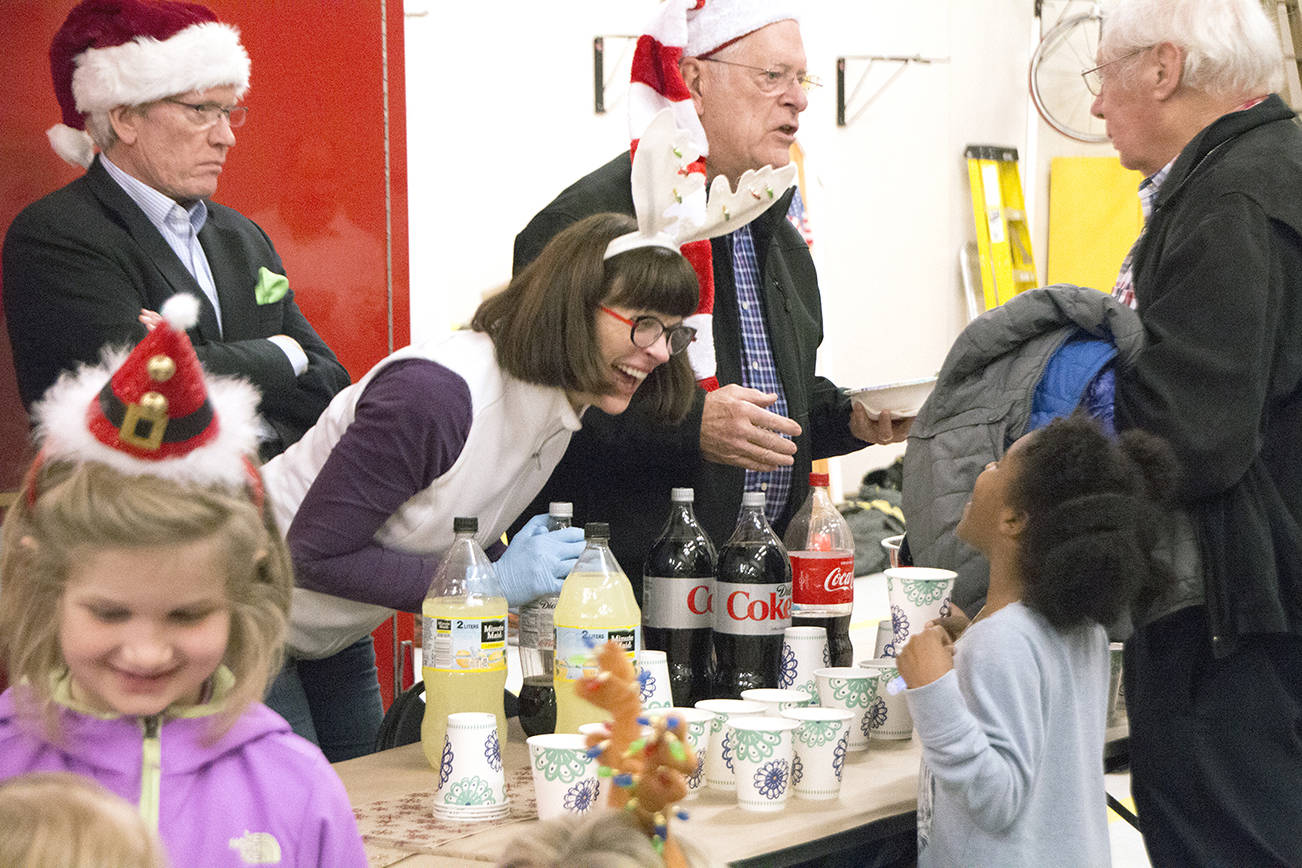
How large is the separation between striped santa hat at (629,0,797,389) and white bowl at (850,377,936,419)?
57 centimetres

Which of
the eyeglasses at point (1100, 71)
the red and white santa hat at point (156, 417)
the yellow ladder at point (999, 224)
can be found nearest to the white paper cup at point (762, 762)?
the red and white santa hat at point (156, 417)

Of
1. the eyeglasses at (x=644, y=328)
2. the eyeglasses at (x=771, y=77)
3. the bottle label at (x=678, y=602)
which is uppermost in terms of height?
the eyeglasses at (x=771, y=77)

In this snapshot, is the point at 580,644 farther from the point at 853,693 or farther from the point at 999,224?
the point at 999,224

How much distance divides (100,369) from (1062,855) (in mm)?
1387

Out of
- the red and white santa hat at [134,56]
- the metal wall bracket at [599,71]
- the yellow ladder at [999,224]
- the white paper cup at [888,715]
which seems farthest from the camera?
the yellow ladder at [999,224]

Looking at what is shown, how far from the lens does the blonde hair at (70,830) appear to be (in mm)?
1003

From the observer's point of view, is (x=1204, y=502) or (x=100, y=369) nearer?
(x=100, y=369)

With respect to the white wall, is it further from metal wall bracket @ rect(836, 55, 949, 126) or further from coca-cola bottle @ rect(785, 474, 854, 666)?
coca-cola bottle @ rect(785, 474, 854, 666)

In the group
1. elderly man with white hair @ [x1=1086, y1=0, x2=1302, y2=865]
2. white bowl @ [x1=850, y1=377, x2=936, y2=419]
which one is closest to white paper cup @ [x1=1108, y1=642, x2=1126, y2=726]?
elderly man with white hair @ [x1=1086, y1=0, x2=1302, y2=865]

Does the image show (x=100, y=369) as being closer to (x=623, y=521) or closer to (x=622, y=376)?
(x=622, y=376)

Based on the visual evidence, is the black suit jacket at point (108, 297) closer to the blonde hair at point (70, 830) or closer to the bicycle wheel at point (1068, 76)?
the blonde hair at point (70, 830)

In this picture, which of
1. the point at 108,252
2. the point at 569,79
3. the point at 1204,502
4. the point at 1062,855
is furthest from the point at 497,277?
the point at 1062,855

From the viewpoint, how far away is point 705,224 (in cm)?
249

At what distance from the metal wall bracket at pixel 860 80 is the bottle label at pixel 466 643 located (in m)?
7.68
